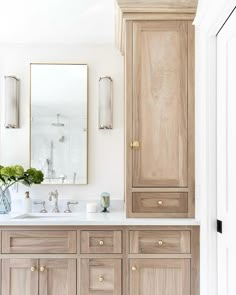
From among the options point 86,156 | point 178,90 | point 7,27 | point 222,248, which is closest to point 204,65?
point 178,90

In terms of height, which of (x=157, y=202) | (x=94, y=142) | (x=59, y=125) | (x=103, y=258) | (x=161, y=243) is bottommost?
(x=103, y=258)

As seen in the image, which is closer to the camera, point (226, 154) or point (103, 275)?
point (226, 154)

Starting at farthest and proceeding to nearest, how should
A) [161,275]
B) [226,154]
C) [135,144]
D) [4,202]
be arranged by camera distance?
[4,202] < [135,144] < [161,275] < [226,154]

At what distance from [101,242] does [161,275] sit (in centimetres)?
45

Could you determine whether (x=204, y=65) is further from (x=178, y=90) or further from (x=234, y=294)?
(x=234, y=294)

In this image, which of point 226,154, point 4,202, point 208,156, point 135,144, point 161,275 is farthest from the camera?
point 4,202

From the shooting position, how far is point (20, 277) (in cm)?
270

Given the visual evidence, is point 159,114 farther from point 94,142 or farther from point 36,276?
point 36,276

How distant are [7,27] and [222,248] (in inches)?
91.1

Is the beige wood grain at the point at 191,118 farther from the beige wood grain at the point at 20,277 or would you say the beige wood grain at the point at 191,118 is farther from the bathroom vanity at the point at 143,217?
the beige wood grain at the point at 20,277

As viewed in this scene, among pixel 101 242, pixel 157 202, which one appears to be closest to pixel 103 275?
pixel 101 242

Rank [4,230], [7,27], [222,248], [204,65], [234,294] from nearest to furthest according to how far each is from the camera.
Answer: [234,294] < [222,248] < [204,65] < [4,230] < [7,27]

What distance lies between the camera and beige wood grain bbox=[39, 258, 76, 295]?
8.82 ft

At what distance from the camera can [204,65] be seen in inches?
100
